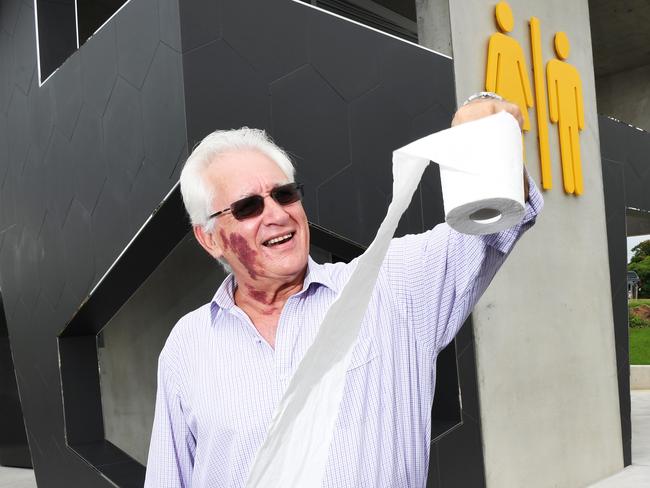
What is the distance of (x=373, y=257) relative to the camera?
44.8 inches

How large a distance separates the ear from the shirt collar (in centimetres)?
8

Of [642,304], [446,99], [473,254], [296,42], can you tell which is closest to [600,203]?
[446,99]

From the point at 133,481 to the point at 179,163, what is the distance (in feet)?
4.95

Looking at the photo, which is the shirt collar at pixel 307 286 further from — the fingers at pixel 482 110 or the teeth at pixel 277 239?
the fingers at pixel 482 110

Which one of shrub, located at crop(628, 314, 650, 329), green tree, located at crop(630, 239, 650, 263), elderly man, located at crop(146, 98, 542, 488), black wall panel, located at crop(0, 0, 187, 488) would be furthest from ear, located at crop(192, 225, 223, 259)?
green tree, located at crop(630, 239, 650, 263)

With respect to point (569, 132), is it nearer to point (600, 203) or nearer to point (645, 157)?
point (600, 203)

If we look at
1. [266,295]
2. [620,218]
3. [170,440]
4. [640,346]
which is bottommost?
[640,346]

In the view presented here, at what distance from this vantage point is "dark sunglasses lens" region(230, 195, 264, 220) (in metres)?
1.44

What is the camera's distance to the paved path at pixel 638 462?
495 cm

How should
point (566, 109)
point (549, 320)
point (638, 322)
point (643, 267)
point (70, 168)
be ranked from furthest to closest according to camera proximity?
point (643, 267)
point (638, 322)
point (566, 109)
point (549, 320)
point (70, 168)

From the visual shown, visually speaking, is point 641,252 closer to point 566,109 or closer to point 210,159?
point 566,109

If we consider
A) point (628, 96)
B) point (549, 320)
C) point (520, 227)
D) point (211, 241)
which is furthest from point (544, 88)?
point (628, 96)

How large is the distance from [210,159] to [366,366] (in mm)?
548

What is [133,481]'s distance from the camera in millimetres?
3387
